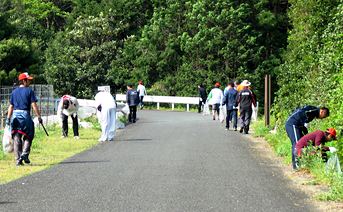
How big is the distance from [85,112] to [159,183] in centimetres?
1349

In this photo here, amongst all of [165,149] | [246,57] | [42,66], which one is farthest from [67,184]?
[42,66]

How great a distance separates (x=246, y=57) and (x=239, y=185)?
2732cm

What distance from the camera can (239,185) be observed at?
8188 millimetres

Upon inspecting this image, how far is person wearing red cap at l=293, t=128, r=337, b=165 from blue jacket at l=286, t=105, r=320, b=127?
38cm

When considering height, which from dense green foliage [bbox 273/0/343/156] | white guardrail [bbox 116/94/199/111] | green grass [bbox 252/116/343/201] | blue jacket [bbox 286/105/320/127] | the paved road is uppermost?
dense green foliage [bbox 273/0/343/156]

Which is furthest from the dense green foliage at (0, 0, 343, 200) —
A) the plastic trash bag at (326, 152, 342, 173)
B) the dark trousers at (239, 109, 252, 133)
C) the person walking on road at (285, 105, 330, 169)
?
the plastic trash bag at (326, 152, 342, 173)

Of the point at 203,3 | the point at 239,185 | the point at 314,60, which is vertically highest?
the point at 203,3

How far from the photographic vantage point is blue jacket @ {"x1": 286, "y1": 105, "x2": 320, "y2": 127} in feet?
30.2

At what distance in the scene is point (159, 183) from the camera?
8312 millimetres

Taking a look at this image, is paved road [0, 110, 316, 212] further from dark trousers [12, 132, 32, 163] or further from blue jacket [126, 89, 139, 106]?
blue jacket [126, 89, 139, 106]

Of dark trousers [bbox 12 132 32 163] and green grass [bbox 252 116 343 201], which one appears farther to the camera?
dark trousers [bbox 12 132 32 163]

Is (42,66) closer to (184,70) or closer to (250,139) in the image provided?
(184,70)

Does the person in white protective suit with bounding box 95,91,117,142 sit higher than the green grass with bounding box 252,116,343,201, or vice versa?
the person in white protective suit with bounding box 95,91,117,142

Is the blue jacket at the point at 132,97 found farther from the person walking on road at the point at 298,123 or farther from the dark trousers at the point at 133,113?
the person walking on road at the point at 298,123
